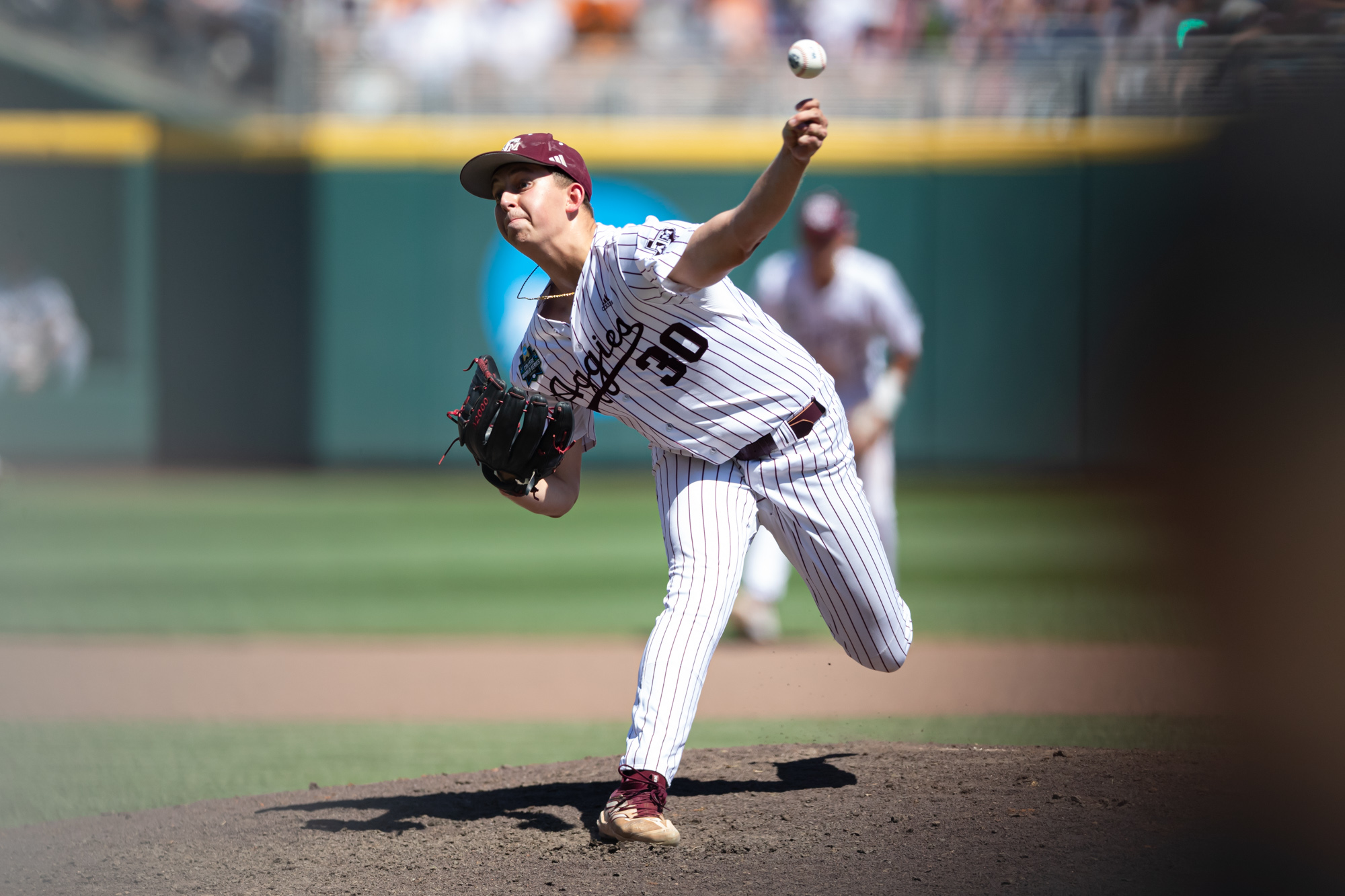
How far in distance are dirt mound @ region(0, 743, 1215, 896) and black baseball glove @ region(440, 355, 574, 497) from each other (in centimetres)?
80

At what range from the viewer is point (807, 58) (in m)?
2.22

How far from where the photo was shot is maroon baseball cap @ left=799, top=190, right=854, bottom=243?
5328 mm

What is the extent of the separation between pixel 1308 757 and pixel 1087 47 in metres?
9.30

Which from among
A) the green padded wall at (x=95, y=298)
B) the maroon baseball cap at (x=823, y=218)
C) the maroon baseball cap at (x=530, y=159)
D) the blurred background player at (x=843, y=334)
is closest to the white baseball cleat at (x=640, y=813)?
the maroon baseball cap at (x=530, y=159)

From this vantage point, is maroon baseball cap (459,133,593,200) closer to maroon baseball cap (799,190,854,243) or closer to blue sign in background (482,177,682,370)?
maroon baseball cap (799,190,854,243)

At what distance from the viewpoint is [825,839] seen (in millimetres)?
2727

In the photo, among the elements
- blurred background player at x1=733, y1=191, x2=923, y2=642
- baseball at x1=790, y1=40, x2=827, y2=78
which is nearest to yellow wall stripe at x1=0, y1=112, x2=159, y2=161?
blurred background player at x1=733, y1=191, x2=923, y2=642

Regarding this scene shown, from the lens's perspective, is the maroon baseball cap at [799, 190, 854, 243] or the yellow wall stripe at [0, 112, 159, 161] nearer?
the maroon baseball cap at [799, 190, 854, 243]

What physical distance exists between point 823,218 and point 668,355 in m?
2.79

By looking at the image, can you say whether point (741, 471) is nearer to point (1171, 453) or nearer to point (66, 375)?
point (1171, 453)

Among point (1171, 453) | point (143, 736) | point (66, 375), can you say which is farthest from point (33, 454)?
point (1171, 453)

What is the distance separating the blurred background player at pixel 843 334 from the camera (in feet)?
17.6

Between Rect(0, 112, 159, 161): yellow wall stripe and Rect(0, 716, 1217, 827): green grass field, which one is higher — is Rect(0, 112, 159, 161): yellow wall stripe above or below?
above

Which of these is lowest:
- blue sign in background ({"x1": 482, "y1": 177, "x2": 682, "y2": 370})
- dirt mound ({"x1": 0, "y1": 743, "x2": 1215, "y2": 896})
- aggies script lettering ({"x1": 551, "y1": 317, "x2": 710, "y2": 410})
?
dirt mound ({"x1": 0, "y1": 743, "x2": 1215, "y2": 896})
